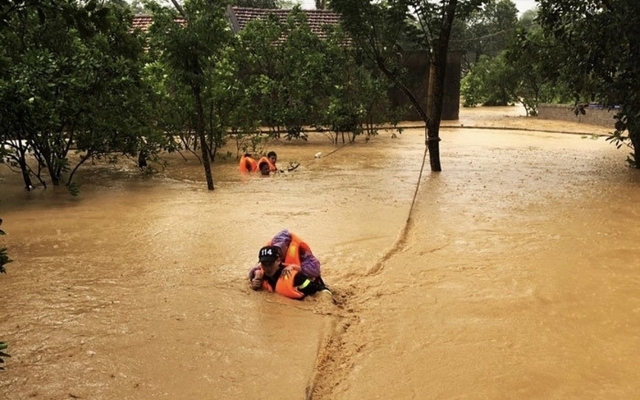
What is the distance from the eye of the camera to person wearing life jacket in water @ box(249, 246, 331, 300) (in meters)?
5.00

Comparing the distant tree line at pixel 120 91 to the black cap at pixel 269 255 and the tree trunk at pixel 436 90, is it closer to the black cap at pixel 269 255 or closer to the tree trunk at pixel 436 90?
the tree trunk at pixel 436 90

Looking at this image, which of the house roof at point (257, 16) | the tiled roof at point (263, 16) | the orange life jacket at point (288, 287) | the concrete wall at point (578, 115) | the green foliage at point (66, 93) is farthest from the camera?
the tiled roof at point (263, 16)

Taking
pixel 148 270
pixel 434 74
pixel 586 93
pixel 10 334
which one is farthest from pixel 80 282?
pixel 586 93

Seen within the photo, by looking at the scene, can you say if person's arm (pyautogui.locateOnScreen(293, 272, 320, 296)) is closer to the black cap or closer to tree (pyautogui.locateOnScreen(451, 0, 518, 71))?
the black cap

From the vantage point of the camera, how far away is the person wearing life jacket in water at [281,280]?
5000 millimetres

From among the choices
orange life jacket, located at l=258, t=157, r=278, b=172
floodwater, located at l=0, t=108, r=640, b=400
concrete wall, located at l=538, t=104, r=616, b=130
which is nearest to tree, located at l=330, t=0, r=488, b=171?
floodwater, located at l=0, t=108, r=640, b=400

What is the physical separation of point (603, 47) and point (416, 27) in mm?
3762

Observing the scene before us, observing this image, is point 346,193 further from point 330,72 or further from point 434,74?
point 330,72

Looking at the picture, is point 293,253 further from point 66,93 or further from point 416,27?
point 416,27

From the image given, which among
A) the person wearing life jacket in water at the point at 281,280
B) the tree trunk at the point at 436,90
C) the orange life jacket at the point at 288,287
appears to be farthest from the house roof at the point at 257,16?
the orange life jacket at the point at 288,287

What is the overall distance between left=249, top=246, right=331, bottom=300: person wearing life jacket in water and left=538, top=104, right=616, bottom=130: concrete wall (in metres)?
17.7

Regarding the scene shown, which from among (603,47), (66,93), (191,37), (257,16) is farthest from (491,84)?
(66,93)

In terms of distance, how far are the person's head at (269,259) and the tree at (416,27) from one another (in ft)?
24.6

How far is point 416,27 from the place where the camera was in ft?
39.0
